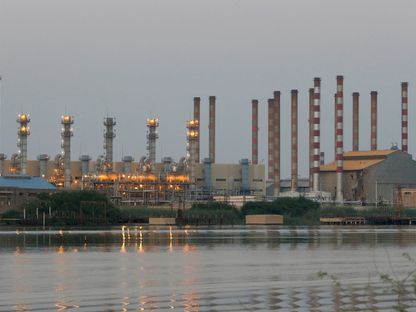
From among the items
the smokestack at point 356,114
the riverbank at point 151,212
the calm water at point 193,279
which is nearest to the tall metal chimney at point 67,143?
the riverbank at point 151,212

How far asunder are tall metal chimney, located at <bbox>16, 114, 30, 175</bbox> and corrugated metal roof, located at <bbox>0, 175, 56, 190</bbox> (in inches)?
212

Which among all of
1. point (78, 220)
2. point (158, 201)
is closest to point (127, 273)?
point (78, 220)

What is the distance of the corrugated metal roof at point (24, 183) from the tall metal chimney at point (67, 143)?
6118 mm

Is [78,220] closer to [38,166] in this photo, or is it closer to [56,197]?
[56,197]

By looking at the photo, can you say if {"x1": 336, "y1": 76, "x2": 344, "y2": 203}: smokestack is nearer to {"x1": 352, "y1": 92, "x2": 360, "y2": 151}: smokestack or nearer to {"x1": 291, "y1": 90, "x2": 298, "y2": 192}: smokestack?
{"x1": 291, "y1": 90, "x2": 298, "y2": 192}: smokestack

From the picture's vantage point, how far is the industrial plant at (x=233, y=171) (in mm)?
124812

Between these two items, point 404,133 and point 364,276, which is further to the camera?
point 404,133

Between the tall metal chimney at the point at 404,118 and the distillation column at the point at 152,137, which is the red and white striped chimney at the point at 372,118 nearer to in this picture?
the tall metal chimney at the point at 404,118

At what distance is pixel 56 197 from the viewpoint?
4006 inches

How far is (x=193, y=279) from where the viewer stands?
28938 mm

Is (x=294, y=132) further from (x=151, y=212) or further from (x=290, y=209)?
(x=151, y=212)

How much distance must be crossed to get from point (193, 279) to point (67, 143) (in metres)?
96.6

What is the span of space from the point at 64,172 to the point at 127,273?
9483 cm

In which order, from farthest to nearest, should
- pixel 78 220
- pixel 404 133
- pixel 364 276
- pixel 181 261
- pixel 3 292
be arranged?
pixel 404 133 < pixel 78 220 < pixel 181 261 < pixel 364 276 < pixel 3 292
